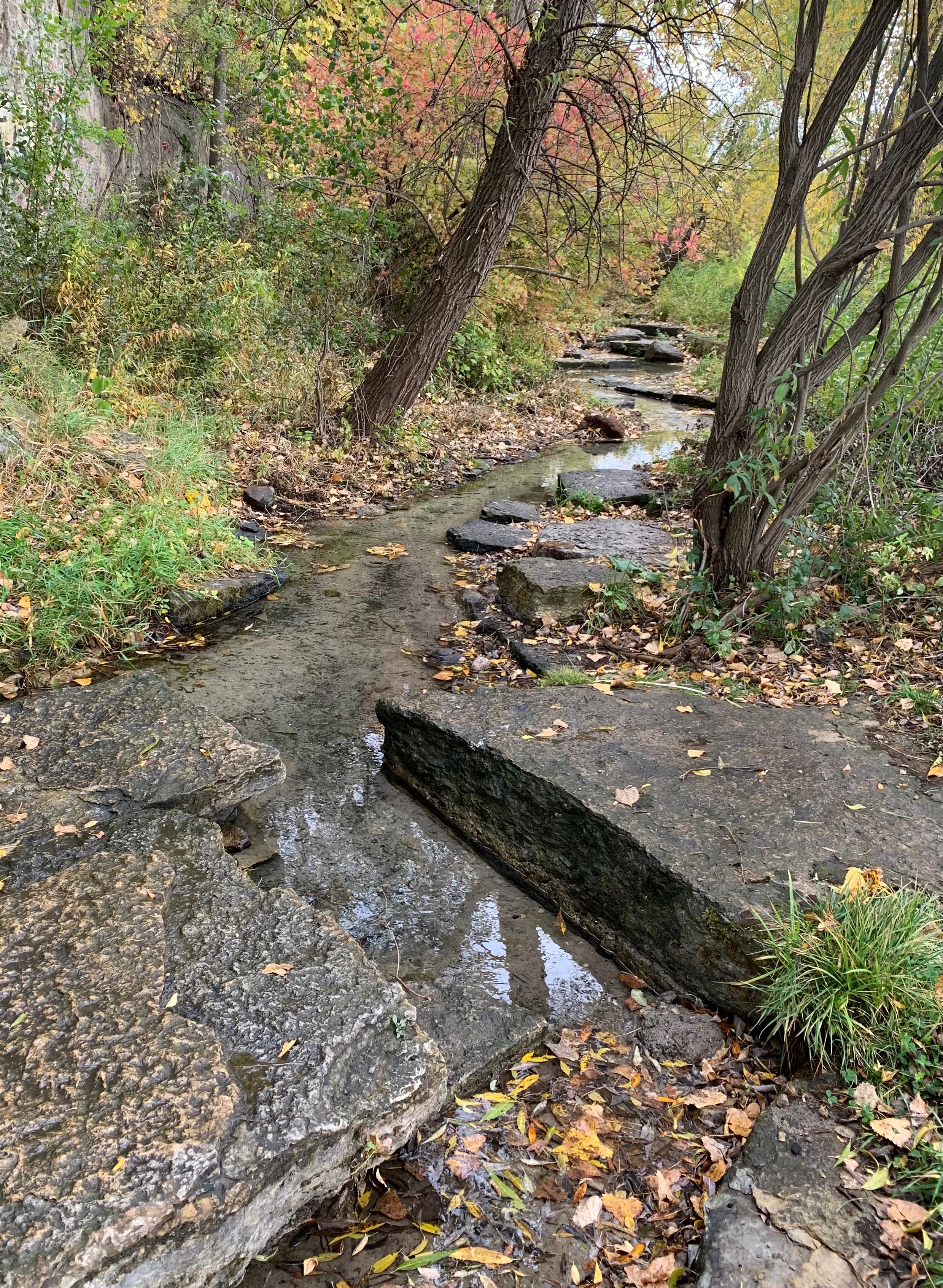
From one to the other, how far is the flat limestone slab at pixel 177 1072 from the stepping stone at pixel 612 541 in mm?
3645

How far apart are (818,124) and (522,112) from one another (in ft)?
12.3

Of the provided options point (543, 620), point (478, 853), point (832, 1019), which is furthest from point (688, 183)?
point (832, 1019)

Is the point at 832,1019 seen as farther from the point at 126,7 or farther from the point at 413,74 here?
the point at 413,74

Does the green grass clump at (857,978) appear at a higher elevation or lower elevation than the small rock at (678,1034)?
higher

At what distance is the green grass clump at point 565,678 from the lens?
392 cm

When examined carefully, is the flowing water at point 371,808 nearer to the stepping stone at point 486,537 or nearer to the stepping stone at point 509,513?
the stepping stone at point 486,537

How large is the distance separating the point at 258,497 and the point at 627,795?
4603mm

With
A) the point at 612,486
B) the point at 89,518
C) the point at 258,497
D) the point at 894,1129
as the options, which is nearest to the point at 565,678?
the point at 894,1129

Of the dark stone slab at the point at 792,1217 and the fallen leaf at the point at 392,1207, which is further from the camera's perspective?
the fallen leaf at the point at 392,1207

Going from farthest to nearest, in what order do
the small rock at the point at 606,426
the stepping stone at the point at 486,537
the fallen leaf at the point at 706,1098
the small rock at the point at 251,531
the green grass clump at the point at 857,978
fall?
the small rock at the point at 606,426, the stepping stone at the point at 486,537, the small rock at the point at 251,531, the fallen leaf at the point at 706,1098, the green grass clump at the point at 857,978

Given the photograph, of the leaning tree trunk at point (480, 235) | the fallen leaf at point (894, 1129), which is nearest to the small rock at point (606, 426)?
the leaning tree trunk at point (480, 235)

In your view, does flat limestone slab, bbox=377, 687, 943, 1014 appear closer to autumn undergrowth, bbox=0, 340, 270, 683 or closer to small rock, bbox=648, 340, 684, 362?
autumn undergrowth, bbox=0, 340, 270, 683

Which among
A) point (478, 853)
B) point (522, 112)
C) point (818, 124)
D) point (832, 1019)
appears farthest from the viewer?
point (522, 112)

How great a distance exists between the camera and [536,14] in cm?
597
